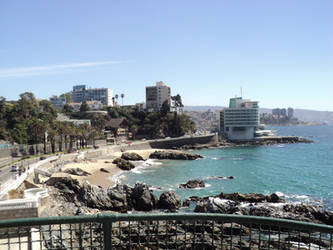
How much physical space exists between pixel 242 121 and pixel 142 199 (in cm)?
7859

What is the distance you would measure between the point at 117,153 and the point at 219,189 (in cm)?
3316

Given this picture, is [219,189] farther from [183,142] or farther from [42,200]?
[183,142]

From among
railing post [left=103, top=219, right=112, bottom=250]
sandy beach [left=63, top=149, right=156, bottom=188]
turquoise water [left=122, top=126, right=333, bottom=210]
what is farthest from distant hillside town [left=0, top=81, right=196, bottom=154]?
railing post [left=103, top=219, right=112, bottom=250]

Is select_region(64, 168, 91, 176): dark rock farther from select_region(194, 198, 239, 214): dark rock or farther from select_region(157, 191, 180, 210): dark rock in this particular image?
select_region(194, 198, 239, 214): dark rock

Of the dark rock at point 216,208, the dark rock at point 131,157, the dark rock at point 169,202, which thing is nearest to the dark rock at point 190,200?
the dark rock at point 169,202

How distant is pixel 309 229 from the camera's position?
3660mm

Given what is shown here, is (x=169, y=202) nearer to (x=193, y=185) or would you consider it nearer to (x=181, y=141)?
(x=193, y=185)

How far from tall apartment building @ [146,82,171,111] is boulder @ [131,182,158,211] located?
94986 millimetres

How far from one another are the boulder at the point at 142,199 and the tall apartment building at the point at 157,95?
9499cm

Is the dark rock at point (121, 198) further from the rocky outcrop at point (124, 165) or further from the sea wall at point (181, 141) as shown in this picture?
the sea wall at point (181, 141)

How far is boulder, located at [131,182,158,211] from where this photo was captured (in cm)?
2706

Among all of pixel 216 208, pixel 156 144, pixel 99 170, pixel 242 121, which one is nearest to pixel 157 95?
pixel 242 121

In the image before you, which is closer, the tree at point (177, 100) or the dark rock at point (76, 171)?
the dark rock at point (76, 171)

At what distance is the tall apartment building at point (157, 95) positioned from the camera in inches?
4884
